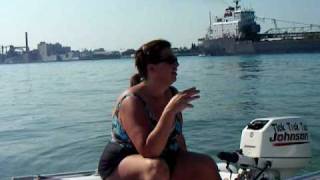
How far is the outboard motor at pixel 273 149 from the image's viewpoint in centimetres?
458

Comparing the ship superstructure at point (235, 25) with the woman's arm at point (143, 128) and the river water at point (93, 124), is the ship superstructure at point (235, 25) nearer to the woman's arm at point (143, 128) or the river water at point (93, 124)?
the river water at point (93, 124)

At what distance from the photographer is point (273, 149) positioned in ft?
15.4

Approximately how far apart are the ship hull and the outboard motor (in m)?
83.9

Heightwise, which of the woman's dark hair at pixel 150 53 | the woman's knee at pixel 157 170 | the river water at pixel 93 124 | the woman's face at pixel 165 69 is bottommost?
the river water at pixel 93 124

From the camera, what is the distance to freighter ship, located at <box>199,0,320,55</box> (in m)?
87.3

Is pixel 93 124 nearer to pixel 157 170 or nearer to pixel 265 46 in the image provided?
pixel 157 170

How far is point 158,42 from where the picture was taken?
3.45m

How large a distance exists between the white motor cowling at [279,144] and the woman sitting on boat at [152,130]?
1227 mm

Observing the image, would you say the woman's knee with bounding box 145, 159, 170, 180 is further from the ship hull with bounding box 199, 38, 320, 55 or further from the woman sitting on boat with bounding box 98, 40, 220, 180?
the ship hull with bounding box 199, 38, 320, 55

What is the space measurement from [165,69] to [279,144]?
1.70m

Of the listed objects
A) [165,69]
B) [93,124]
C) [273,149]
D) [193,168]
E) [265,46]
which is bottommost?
[93,124]

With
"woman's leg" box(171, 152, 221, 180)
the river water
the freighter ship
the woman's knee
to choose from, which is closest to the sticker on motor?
"woman's leg" box(171, 152, 221, 180)

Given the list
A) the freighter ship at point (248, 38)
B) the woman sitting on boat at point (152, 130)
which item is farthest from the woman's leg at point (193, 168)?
the freighter ship at point (248, 38)

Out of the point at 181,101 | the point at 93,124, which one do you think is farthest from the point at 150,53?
the point at 93,124
